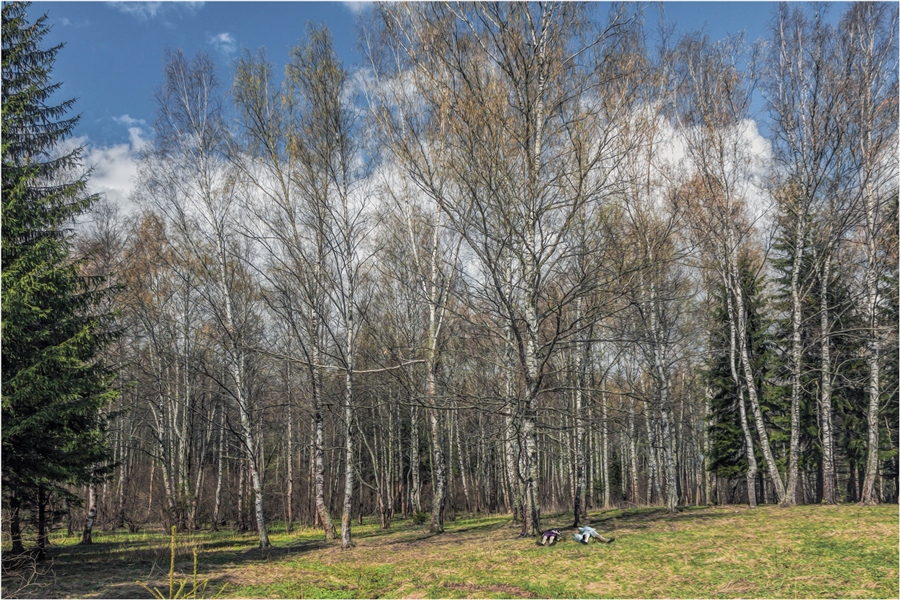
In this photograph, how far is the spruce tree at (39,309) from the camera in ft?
26.4

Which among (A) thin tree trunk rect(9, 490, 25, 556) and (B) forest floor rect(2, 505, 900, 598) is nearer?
(B) forest floor rect(2, 505, 900, 598)

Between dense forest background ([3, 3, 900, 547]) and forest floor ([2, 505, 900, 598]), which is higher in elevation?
dense forest background ([3, 3, 900, 547])

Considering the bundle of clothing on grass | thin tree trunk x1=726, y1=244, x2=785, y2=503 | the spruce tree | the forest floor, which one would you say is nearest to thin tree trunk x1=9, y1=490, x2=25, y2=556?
the spruce tree

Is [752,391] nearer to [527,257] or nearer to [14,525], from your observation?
→ [527,257]

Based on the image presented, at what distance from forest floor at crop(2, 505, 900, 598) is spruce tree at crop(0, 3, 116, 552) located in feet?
5.56

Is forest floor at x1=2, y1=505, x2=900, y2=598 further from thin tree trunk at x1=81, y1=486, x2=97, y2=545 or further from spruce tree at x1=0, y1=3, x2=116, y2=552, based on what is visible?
thin tree trunk at x1=81, y1=486, x2=97, y2=545

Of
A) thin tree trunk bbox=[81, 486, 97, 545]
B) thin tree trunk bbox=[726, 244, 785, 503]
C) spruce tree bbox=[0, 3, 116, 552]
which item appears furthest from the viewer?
thin tree trunk bbox=[81, 486, 97, 545]

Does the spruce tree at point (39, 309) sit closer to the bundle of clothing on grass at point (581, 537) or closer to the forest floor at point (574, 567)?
the forest floor at point (574, 567)

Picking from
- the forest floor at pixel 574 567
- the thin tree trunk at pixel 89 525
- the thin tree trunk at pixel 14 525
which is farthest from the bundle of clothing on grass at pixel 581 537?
the thin tree trunk at pixel 89 525

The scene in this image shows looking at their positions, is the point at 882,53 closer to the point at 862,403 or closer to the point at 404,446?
the point at 862,403

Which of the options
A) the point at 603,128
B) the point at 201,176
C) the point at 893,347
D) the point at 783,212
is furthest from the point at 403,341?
the point at 893,347

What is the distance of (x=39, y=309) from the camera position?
8.12 m

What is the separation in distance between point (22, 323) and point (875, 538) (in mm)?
13105

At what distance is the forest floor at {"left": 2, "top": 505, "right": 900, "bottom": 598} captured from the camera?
19.6ft
